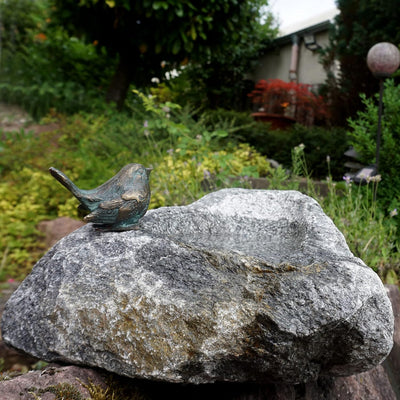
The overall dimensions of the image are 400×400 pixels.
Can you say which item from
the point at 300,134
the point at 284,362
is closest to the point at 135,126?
the point at 300,134

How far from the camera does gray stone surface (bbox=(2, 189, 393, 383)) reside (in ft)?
4.46

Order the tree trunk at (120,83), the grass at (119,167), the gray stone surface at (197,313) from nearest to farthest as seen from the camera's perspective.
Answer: the gray stone surface at (197,313), the grass at (119,167), the tree trunk at (120,83)

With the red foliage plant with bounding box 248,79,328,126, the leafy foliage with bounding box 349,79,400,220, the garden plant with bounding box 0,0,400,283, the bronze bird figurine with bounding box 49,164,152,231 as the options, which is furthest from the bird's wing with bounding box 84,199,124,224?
the red foliage plant with bounding box 248,79,328,126

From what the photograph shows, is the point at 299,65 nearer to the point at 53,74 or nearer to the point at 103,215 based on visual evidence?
the point at 53,74

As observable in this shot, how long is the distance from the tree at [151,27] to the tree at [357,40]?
179 cm

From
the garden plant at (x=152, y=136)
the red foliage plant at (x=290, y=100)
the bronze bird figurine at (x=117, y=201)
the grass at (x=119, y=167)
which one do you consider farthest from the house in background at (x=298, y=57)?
the bronze bird figurine at (x=117, y=201)

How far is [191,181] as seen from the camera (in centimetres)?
384

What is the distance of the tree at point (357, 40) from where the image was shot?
649 centimetres

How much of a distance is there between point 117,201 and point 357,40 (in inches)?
260

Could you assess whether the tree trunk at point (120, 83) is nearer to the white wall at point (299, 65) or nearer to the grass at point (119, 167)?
the grass at point (119, 167)

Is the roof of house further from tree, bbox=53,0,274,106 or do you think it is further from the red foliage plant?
tree, bbox=53,0,274,106

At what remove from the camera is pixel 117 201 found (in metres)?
1.68

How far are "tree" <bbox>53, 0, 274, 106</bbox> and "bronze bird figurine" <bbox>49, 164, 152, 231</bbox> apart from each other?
4335 mm

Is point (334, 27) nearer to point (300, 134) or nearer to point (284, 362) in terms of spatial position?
point (300, 134)
